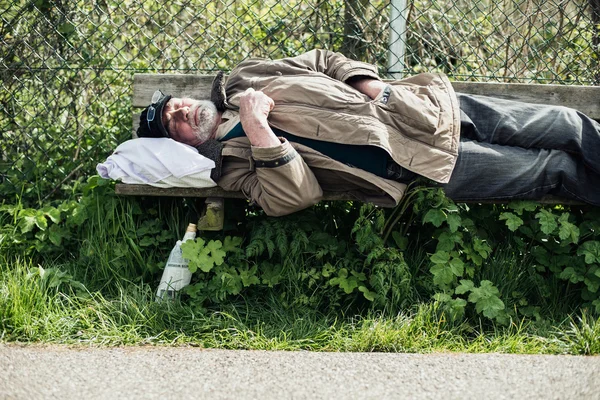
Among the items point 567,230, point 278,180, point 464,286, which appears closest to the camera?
point 278,180

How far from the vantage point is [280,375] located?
3.06 metres

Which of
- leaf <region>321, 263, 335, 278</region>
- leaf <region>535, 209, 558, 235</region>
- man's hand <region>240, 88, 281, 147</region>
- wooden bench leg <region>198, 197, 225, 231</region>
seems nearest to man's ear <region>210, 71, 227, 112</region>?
man's hand <region>240, 88, 281, 147</region>

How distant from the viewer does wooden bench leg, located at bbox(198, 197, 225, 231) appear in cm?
384

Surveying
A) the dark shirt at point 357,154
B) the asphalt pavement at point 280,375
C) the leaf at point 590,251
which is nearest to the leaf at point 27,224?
the asphalt pavement at point 280,375

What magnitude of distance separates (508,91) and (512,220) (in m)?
0.83

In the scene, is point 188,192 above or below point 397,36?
below

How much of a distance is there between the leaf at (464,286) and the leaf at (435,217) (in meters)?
0.30

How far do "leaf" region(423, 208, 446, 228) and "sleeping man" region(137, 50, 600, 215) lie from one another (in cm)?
13

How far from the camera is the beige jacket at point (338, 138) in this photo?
3.61m

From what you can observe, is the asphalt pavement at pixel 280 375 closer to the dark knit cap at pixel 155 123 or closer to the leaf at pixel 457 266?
the leaf at pixel 457 266

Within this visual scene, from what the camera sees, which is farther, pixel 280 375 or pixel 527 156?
pixel 527 156

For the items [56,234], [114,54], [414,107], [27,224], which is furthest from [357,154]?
[114,54]

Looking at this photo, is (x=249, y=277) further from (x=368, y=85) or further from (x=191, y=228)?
(x=368, y=85)

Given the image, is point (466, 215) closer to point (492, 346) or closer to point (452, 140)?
point (452, 140)
